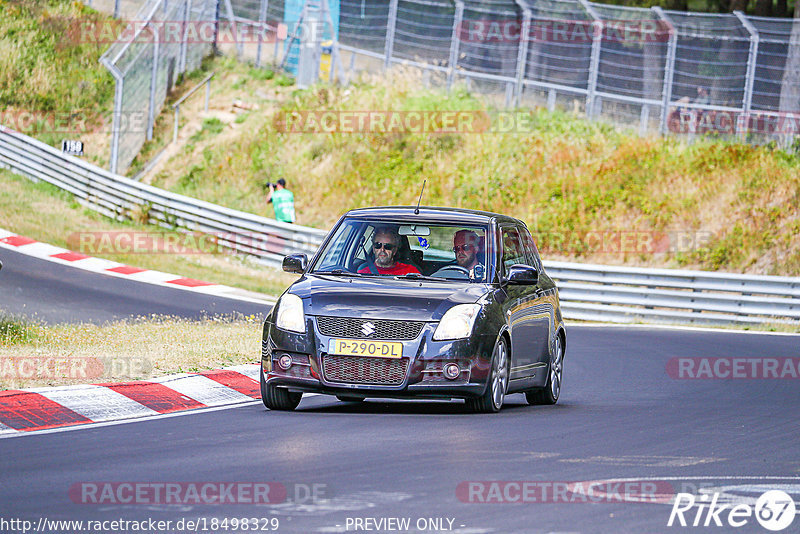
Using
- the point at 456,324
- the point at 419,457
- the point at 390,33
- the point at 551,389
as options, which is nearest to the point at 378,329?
the point at 456,324

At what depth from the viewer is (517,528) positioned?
6.13 metres

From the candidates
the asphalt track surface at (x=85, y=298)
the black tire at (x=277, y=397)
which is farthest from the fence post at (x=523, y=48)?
the black tire at (x=277, y=397)

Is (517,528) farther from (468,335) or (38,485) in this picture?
(468,335)

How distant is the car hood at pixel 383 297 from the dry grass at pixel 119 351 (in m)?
2.00

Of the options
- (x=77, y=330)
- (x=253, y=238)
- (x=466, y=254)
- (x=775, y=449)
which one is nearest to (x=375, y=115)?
(x=253, y=238)

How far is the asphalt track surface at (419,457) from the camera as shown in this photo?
643cm

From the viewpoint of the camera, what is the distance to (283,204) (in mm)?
28141

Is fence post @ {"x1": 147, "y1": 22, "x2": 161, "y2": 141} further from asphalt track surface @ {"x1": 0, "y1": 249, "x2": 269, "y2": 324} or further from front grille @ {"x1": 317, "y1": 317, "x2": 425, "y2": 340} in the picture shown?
front grille @ {"x1": 317, "y1": 317, "x2": 425, "y2": 340}

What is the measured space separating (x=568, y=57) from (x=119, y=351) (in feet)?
64.5

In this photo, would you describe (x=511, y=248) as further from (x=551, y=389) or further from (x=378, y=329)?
(x=378, y=329)

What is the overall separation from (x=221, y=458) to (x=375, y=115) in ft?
93.4

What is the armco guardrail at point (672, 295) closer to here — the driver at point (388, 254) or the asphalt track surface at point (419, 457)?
the asphalt track surface at point (419, 457)

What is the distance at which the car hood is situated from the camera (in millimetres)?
10219

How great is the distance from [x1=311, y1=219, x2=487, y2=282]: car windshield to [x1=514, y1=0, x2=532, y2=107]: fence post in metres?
20.7
